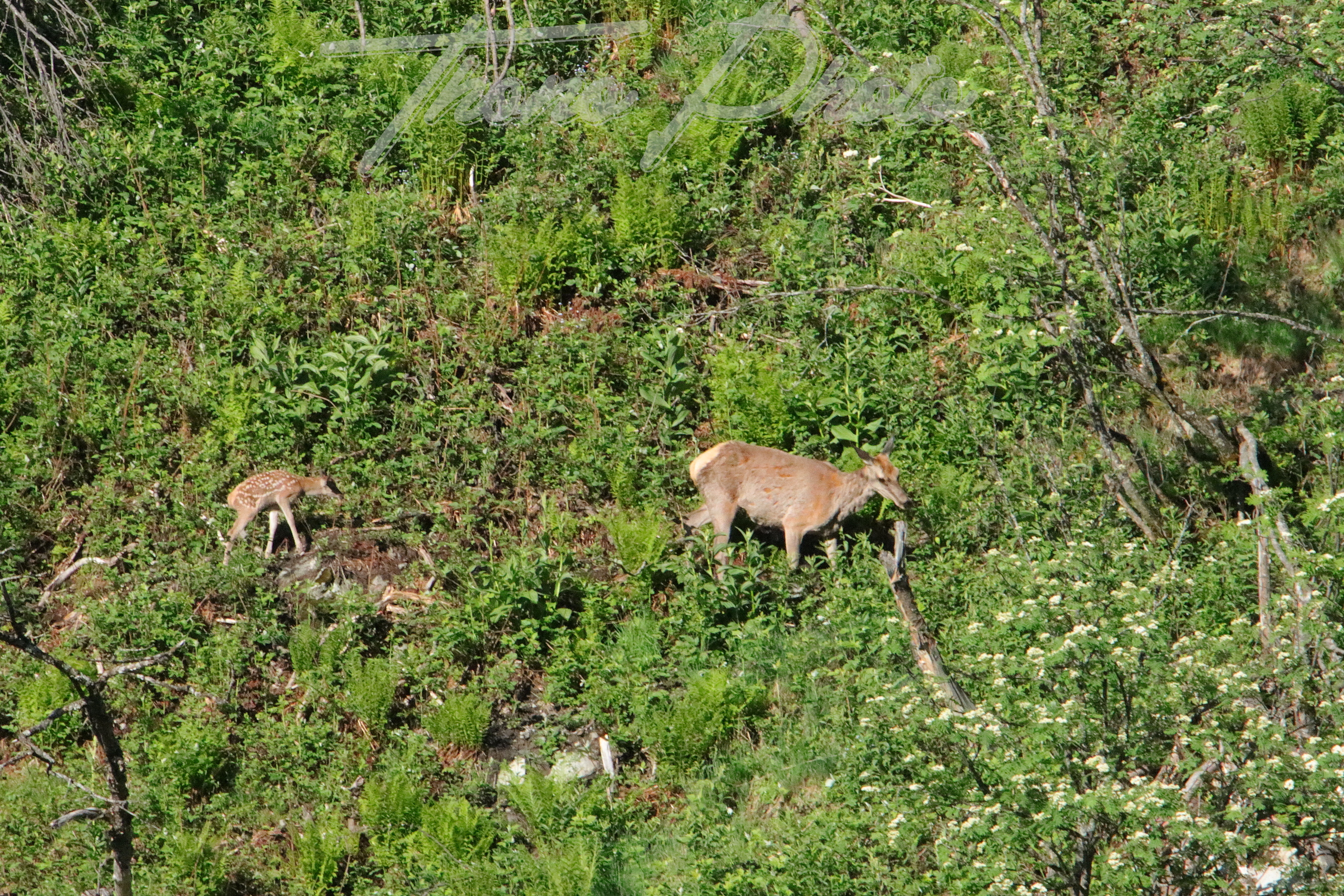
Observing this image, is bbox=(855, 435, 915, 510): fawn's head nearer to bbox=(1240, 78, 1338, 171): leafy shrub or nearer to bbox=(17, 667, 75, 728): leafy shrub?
bbox=(1240, 78, 1338, 171): leafy shrub

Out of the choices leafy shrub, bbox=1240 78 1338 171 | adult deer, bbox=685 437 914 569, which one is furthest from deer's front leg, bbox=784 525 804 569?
leafy shrub, bbox=1240 78 1338 171

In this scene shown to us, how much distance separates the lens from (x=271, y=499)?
984 cm

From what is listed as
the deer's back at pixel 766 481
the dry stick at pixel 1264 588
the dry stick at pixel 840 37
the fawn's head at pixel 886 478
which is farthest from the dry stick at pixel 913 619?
the dry stick at pixel 840 37

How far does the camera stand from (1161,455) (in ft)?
32.5

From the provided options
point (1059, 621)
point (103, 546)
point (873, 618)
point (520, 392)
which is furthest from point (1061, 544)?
point (103, 546)

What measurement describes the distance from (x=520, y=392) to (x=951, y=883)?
226 inches

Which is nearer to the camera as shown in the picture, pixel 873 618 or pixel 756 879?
pixel 756 879

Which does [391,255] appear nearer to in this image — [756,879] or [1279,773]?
[756,879]

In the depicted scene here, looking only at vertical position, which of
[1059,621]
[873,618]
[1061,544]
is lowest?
[873,618]

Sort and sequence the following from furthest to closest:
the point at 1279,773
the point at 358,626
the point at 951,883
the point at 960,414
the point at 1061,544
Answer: the point at 960,414 < the point at 358,626 < the point at 1061,544 < the point at 951,883 < the point at 1279,773

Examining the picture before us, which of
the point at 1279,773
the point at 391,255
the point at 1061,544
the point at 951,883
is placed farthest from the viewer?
the point at 391,255

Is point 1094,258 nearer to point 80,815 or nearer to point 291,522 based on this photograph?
point 291,522

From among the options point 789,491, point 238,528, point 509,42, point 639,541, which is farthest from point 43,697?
point 509,42

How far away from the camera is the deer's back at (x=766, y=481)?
9719 mm
